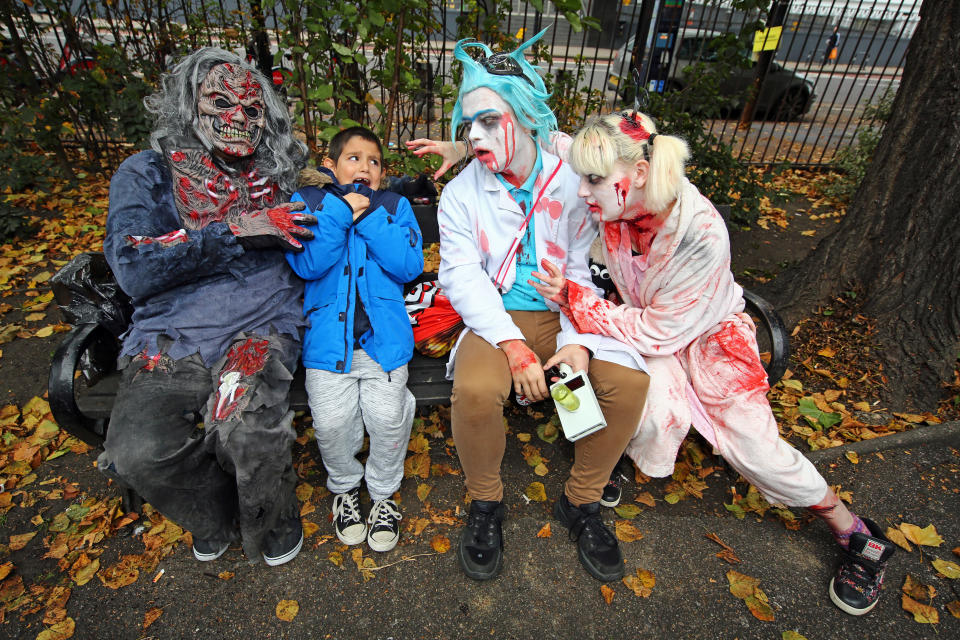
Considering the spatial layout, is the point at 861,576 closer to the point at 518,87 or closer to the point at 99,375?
the point at 518,87

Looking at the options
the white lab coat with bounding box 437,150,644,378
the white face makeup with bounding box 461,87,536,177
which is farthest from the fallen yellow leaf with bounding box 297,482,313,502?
the white face makeup with bounding box 461,87,536,177

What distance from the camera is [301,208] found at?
7.13ft

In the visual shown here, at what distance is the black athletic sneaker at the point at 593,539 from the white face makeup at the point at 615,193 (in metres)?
1.26

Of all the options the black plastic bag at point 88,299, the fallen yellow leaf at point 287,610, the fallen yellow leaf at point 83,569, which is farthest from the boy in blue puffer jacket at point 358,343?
the fallen yellow leaf at point 83,569

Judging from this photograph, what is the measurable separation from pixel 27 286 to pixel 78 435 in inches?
106

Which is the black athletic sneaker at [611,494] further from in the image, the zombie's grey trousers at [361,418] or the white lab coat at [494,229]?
the zombie's grey trousers at [361,418]

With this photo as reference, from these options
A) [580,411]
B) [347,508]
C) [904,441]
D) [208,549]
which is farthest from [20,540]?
[904,441]

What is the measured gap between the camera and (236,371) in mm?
2027

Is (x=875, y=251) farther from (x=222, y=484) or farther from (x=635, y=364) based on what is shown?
(x=222, y=484)

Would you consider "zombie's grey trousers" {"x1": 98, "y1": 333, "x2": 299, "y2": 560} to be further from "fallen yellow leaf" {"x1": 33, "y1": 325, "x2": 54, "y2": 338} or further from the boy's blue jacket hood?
"fallen yellow leaf" {"x1": 33, "y1": 325, "x2": 54, "y2": 338}

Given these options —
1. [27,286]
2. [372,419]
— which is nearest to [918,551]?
[372,419]

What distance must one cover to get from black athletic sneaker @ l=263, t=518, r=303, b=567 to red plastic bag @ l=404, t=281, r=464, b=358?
3.15ft

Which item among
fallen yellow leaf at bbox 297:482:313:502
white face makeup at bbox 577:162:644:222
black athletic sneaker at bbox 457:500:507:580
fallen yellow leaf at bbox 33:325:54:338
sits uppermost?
white face makeup at bbox 577:162:644:222

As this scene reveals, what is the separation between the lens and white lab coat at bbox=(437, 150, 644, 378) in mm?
2268
